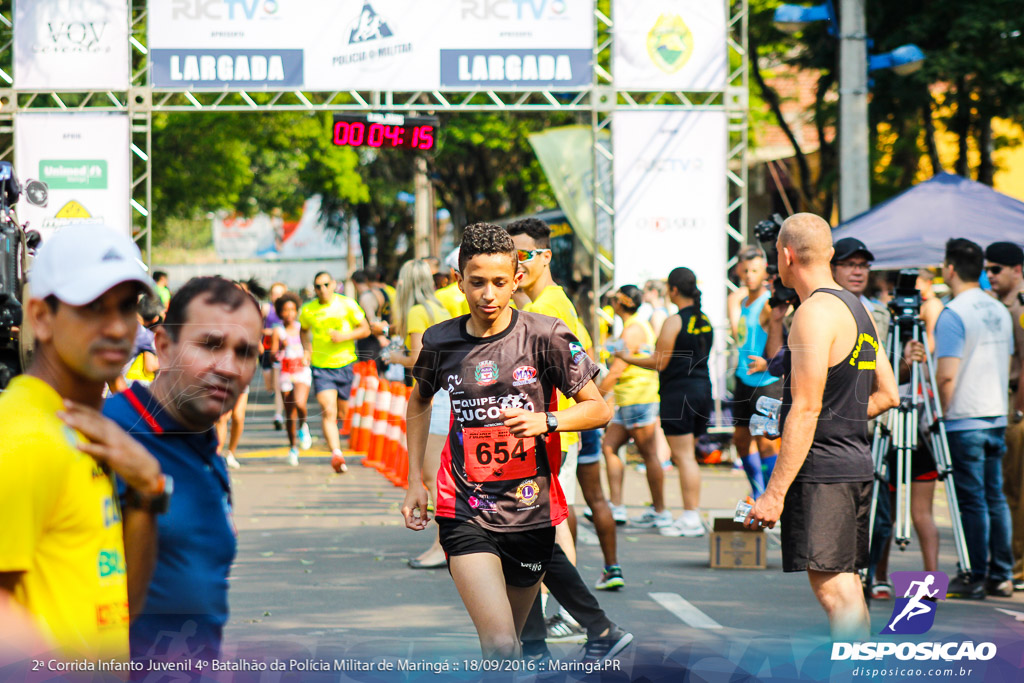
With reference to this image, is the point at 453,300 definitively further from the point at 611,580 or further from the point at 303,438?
the point at 303,438

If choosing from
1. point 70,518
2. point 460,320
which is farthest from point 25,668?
point 460,320

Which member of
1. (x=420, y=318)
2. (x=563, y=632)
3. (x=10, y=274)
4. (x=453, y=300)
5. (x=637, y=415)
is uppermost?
(x=10, y=274)

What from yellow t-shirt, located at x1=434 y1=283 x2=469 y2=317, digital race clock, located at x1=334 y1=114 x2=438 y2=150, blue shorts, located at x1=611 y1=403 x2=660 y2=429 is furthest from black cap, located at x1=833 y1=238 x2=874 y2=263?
digital race clock, located at x1=334 y1=114 x2=438 y2=150

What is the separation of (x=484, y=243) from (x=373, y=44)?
1259 cm

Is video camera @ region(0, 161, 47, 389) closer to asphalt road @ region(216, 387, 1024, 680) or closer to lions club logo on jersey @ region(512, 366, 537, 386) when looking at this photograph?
asphalt road @ region(216, 387, 1024, 680)

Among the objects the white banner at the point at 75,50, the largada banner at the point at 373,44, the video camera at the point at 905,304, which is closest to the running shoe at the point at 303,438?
the largada banner at the point at 373,44

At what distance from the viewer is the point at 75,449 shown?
82.0 inches

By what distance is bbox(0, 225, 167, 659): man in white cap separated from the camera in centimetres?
204

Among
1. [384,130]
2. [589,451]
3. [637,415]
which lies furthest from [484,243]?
[384,130]

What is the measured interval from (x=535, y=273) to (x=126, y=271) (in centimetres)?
414

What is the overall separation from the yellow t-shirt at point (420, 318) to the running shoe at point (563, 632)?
2.40m

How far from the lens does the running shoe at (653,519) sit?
1023cm

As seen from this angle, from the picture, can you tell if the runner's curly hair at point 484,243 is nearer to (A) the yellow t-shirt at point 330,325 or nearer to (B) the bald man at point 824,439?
(B) the bald man at point 824,439

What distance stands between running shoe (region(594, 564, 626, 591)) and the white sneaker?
2.39 m
